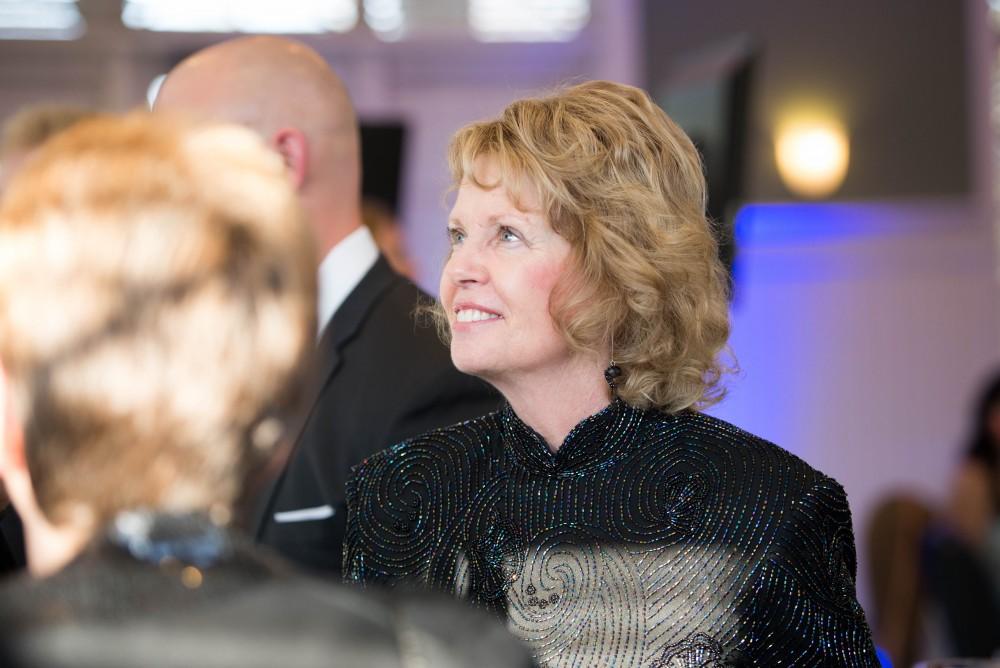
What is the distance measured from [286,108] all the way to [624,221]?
3.26 feet

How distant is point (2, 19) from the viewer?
21.7 ft

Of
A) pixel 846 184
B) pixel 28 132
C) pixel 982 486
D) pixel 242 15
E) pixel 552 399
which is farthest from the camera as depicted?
pixel 846 184

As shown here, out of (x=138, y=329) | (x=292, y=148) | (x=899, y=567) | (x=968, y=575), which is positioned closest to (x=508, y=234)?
(x=292, y=148)

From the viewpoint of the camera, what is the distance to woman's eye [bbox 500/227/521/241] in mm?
2178

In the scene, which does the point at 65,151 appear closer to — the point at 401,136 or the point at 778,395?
the point at 401,136

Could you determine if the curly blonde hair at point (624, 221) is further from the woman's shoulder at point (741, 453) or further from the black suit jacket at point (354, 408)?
the black suit jacket at point (354, 408)

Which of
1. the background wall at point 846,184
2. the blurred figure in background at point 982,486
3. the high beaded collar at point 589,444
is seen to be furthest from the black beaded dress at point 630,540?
the background wall at point 846,184

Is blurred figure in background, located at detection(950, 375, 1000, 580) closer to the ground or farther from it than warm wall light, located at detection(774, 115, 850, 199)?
closer to the ground

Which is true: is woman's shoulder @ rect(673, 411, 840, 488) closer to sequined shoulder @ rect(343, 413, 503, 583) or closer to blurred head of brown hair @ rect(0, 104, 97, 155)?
sequined shoulder @ rect(343, 413, 503, 583)

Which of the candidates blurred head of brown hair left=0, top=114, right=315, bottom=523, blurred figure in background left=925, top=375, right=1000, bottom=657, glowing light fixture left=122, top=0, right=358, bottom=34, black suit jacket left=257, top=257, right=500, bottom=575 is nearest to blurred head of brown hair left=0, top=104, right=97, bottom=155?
black suit jacket left=257, top=257, right=500, bottom=575

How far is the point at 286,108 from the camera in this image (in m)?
2.87

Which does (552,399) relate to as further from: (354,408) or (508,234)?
(354,408)

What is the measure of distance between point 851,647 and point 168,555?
4.25ft

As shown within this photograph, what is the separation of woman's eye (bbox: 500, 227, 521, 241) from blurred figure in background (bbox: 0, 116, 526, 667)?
107 cm
